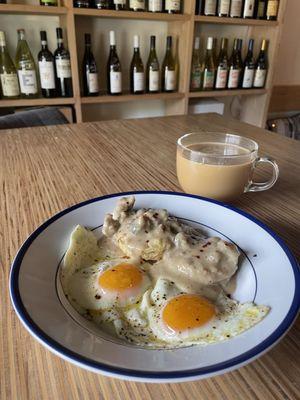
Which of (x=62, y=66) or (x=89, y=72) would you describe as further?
(x=89, y=72)

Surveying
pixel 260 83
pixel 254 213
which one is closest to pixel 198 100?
pixel 260 83

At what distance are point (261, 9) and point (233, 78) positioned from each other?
0.45m

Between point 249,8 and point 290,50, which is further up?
point 249,8

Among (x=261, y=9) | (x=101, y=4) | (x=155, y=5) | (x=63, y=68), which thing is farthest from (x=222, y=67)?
(x=63, y=68)

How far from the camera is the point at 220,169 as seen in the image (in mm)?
556

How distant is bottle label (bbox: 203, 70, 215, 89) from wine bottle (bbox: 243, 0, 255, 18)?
38cm

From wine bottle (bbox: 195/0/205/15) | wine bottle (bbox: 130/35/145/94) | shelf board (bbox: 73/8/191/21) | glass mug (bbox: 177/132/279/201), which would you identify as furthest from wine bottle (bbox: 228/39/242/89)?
glass mug (bbox: 177/132/279/201)

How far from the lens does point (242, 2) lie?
1932mm

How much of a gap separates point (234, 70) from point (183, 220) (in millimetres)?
1852

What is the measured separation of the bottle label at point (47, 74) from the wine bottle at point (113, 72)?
1.04 ft

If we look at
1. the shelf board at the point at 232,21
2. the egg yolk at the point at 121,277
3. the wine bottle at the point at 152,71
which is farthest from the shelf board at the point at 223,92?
the egg yolk at the point at 121,277

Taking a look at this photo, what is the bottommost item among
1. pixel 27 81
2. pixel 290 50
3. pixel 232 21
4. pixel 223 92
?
pixel 223 92

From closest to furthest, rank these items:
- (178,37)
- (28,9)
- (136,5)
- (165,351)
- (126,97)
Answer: (165,351), (28,9), (136,5), (126,97), (178,37)

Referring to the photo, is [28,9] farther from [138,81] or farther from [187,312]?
[187,312]
